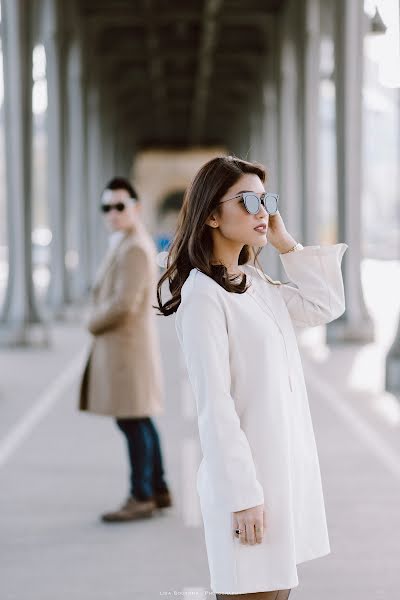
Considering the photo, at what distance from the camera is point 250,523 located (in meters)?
2.74

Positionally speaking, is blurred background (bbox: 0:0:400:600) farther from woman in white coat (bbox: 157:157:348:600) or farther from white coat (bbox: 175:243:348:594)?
white coat (bbox: 175:243:348:594)

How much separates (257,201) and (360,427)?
6.37 m

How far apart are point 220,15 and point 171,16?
1338 mm

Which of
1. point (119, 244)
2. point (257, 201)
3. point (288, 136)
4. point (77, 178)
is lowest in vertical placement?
point (119, 244)

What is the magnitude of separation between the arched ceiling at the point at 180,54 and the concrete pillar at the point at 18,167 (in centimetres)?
982

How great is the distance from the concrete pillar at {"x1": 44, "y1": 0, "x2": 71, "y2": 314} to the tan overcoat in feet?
53.7

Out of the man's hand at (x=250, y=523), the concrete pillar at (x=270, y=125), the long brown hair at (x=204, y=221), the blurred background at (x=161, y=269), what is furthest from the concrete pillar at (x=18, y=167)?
the man's hand at (x=250, y=523)

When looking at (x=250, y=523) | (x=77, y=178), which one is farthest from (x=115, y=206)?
(x=77, y=178)

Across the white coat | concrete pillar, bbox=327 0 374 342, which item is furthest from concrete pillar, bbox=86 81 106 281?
the white coat

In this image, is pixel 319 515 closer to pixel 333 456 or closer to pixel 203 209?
pixel 203 209

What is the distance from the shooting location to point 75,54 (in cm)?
2775

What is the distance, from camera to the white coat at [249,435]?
2.78m

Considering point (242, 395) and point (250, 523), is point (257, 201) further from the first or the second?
point (250, 523)

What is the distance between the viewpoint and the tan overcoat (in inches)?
236
